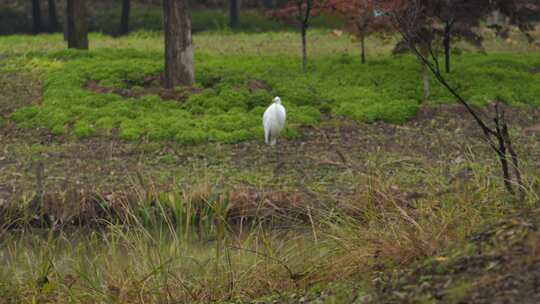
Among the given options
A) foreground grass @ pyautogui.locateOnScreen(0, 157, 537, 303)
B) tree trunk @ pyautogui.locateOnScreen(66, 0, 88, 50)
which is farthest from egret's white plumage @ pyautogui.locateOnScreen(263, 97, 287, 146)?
tree trunk @ pyautogui.locateOnScreen(66, 0, 88, 50)

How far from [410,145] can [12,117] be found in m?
6.80

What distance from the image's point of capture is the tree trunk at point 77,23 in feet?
72.4

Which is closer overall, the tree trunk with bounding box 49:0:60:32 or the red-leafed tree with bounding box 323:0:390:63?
the red-leafed tree with bounding box 323:0:390:63

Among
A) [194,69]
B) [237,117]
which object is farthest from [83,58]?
[237,117]

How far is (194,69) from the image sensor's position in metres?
18.5

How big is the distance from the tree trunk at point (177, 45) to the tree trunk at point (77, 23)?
5010mm

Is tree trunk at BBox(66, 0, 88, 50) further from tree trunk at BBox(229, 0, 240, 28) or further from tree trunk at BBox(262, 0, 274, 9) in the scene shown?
tree trunk at BBox(262, 0, 274, 9)

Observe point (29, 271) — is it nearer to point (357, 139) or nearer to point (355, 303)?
point (355, 303)

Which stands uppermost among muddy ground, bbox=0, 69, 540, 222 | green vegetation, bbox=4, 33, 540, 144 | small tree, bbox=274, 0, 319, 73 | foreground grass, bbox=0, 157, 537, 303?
small tree, bbox=274, 0, 319, 73

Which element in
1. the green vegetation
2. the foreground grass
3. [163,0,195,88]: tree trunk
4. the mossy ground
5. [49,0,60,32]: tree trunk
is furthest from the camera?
[49,0,60,32]: tree trunk

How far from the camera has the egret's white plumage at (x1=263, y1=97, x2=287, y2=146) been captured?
13.5m

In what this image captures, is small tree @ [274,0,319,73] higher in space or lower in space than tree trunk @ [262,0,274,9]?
higher

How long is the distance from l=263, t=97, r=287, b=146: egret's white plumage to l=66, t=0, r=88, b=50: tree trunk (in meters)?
9.47

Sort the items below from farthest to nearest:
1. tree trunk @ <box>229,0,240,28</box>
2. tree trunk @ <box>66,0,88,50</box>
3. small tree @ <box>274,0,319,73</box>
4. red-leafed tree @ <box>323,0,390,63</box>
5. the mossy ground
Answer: tree trunk @ <box>229,0,240,28</box> < tree trunk @ <box>66,0,88,50</box> < small tree @ <box>274,0,319,73</box> < red-leafed tree @ <box>323,0,390,63</box> < the mossy ground
